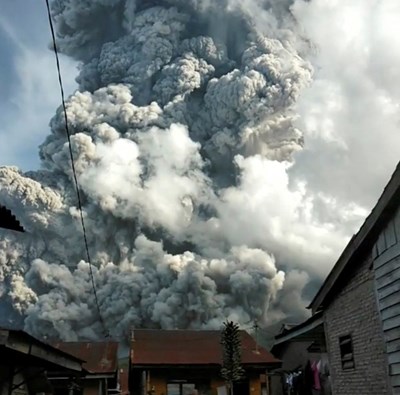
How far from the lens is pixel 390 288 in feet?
21.4

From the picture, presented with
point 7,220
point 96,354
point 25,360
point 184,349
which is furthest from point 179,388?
point 7,220

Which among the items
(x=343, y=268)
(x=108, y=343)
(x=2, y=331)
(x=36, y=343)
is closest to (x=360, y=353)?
(x=343, y=268)

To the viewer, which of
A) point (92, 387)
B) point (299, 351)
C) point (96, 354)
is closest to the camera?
point (92, 387)

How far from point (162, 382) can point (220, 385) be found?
91.4 inches

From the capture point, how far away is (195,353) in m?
22.2

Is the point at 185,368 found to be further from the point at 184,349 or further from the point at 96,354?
the point at 96,354

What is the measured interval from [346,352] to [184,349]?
14.7m

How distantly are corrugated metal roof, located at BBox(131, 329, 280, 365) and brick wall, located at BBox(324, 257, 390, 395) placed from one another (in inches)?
Result: 495

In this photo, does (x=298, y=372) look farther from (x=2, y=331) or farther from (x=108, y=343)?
(x=2, y=331)

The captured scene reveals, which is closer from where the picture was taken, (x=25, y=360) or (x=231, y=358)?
(x=25, y=360)

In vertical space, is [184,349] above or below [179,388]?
above

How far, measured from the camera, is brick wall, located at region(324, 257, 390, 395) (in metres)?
7.45

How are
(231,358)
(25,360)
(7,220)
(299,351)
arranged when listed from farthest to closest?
(299,351) < (231,358) < (25,360) < (7,220)

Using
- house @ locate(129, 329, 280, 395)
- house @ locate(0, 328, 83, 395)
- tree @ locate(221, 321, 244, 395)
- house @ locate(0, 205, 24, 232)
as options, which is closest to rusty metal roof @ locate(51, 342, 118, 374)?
house @ locate(129, 329, 280, 395)
